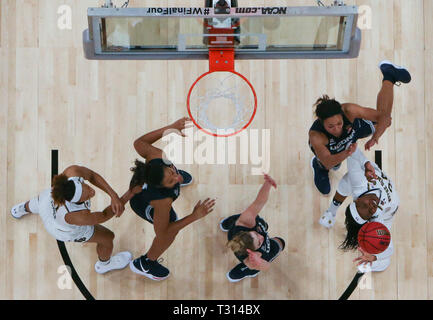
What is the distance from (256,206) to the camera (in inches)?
144

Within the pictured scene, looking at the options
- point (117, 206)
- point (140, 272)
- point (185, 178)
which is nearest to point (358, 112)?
point (185, 178)

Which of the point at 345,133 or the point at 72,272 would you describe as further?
the point at 72,272

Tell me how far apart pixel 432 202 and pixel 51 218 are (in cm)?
295

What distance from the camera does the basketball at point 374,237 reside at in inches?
136

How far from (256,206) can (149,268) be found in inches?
38.1

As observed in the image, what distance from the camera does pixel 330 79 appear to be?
3.96 metres

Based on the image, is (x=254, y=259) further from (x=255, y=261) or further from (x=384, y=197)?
(x=384, y=197)

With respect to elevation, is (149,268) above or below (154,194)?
below

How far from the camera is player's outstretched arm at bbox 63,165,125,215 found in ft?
11.6

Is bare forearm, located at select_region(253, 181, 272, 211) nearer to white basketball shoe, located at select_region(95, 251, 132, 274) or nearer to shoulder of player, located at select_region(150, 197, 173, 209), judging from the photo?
shoulder of player, located at select_region(150, 197, 173, 209)

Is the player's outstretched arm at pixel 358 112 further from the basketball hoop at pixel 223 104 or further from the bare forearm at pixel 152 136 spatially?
the bare forearm at pixel 152 136

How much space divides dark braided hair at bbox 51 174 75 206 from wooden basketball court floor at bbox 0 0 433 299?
1.85 ft

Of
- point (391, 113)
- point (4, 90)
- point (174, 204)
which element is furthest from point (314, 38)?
point (4, 90)

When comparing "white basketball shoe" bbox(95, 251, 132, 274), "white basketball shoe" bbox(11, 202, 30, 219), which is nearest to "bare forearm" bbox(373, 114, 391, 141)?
"white basketball shoe" bbox(95, 251, 132, 274)
